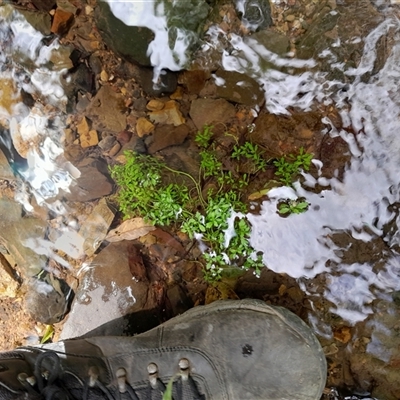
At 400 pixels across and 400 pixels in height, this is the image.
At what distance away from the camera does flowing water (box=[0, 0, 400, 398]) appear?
8.74 feet

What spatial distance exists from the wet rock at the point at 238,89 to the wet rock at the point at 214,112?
0.05 meters

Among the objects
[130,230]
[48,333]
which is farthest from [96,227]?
[48,333]

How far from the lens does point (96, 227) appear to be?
3006mm

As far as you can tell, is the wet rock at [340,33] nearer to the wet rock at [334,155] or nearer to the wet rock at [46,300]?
the wet rock at [334,155]

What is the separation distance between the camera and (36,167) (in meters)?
3.10

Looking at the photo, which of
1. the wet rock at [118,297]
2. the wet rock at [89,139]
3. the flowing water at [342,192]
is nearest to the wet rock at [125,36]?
the flowing water at [342,192]

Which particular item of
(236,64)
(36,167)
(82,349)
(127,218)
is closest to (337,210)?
(236,64)

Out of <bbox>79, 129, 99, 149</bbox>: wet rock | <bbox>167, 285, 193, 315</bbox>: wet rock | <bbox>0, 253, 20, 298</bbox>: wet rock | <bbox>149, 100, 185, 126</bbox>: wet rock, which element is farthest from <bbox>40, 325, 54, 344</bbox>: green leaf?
<bbox>149, 100, 185, 126</bbox>: wet rock

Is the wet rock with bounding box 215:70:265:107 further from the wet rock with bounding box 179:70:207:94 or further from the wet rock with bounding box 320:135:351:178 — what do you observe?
the wet rock with bounding box 320:135:351:178

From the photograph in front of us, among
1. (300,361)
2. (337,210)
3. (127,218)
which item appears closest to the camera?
(300,361)

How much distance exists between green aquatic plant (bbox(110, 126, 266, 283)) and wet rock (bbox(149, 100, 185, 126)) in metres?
0.19

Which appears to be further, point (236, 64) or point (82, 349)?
point (236, 64)

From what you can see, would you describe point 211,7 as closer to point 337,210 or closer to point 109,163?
point 109,163

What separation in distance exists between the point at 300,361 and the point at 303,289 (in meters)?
0.46
